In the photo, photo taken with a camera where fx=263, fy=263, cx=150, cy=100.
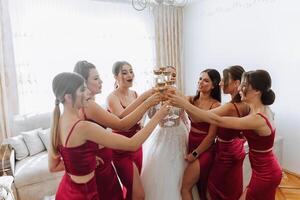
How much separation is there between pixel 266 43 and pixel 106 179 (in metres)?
3.02

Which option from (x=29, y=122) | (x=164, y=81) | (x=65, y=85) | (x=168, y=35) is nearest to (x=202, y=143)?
(x=164, y=81)

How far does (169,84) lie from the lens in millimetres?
1823

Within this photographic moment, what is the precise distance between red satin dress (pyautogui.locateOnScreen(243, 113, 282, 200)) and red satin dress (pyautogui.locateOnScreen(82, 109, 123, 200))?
2.97ft

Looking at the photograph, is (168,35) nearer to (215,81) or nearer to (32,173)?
(215,81)

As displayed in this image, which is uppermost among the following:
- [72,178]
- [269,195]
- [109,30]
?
[109,30]

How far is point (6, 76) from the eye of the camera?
3762mm

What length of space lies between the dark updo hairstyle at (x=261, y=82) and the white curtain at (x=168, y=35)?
356 cm

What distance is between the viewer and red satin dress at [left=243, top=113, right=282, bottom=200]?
172 cm

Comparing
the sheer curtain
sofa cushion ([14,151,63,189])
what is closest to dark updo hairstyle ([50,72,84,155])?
sofa cushion ([14,151,63,189])

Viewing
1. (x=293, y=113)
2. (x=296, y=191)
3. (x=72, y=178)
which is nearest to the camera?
(x=72, y=178)

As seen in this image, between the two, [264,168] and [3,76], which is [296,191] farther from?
[3,76]

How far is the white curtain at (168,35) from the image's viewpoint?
16.7 feet

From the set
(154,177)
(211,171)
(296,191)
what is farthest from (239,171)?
(296,191)

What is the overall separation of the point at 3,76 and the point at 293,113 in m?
3.97
